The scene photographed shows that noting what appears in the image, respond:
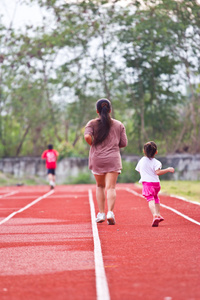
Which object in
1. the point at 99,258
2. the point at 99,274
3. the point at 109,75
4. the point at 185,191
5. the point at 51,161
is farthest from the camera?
the point at 109,75

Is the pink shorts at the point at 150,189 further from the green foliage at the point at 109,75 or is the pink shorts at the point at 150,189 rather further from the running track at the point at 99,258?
the green foliage at the point at 109,75

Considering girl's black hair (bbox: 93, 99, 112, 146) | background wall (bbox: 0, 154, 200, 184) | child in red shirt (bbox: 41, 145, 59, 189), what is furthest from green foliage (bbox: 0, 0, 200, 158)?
girl's black hair (bbox: 93, 99, 112, 146)

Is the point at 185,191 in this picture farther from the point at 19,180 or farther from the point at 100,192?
the point at 19,180

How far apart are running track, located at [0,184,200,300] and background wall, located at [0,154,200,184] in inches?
903

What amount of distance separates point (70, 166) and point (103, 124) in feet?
91.1

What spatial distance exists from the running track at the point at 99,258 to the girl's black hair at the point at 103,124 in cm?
141

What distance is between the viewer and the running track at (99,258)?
5688mm

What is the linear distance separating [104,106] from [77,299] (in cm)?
610

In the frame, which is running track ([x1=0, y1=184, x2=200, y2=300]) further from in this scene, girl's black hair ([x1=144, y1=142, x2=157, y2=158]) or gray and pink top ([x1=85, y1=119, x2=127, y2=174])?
girl's black hair ([x1=144, y1=142, x2=157, y2=158])

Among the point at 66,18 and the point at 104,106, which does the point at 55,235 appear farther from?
the point at 66,18

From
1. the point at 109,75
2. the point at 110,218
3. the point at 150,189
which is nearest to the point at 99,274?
the point at 110,218

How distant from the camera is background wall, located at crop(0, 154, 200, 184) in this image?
117 feet

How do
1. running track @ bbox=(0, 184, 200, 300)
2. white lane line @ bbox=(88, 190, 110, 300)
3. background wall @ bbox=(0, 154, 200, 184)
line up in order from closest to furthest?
white lane line @ bbox=(88, 190, 110, 300) < running track @ bbox=(0, 184, 200, 300) < background wall @ bbox=(0, 154, 200, 184)

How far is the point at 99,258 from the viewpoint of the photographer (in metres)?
7.34
